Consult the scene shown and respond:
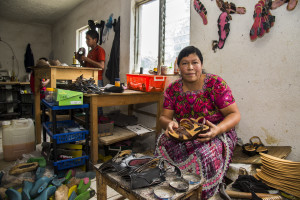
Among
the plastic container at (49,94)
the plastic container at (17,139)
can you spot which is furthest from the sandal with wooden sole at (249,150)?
the plastic container at (17,139)

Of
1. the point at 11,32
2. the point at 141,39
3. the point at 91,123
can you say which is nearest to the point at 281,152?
the point at 91,123

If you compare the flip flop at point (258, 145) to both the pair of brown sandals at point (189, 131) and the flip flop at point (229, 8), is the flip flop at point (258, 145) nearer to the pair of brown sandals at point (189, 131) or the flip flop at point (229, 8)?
the pair of brown sandals at point (189, 131)

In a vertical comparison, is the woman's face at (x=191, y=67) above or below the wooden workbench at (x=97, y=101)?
above

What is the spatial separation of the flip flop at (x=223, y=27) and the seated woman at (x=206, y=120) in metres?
0.59

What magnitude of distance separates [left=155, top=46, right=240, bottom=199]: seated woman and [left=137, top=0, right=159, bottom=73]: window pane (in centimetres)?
155

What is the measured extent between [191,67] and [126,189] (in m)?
1.17

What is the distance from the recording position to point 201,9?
237 centimetres

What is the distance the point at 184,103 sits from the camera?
72.9 inches

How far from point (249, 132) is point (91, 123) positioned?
173 cm

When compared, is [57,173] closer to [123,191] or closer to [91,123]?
[91,123]

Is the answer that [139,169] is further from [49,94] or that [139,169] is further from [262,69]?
[49,94]

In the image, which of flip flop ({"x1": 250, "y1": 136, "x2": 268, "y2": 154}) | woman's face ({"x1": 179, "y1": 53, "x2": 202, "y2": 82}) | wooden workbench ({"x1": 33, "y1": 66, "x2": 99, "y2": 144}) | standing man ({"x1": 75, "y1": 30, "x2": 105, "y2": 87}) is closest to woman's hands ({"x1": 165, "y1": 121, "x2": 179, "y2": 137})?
woman's face ({"x1": 179, "y1": 53, "x2": 202, "y2": 82})

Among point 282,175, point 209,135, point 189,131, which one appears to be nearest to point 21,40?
point 189,131

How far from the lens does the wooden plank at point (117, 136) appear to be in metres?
2.34
